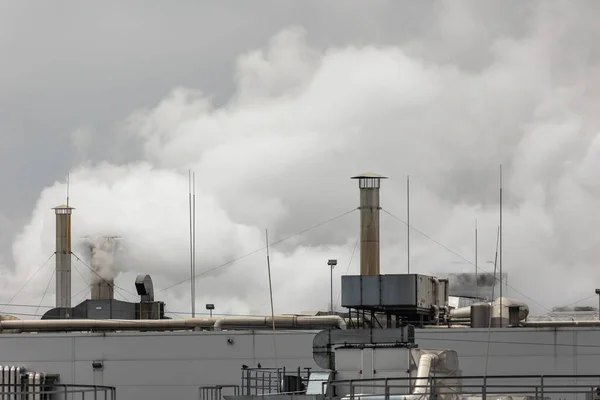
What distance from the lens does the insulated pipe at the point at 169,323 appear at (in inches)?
1874

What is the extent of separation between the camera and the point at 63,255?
219 feet

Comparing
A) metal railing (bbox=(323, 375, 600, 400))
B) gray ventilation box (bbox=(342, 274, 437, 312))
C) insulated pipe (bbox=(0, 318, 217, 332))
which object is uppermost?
gray ventilation box (bbox=(342, 274, 437, 312))

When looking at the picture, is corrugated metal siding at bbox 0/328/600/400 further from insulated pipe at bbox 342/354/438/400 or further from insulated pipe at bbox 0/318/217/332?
insulated pipe at bbox 342/354/438/400

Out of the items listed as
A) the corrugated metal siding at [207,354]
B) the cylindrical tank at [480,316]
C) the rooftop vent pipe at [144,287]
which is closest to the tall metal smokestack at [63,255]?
the rooftop vent pipe at [144,287]

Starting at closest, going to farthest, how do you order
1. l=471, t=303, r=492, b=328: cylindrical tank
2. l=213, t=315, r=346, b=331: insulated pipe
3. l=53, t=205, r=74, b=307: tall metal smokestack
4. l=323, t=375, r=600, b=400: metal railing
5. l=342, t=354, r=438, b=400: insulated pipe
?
l=323, t=375, r=600, b=400: metal railing, l=342, t=354, r=438, b=400: insulated pipe, l=471, t=303, r=492, b=328: cylindrical tank, l=213, t=315, r=346, b=331: insulated pipe, l=53, t=205, r=74, b=307: tall metal smokestack

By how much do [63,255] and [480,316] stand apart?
92.5 ft

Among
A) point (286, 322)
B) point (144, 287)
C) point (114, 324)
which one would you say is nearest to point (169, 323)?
point (114, 324)

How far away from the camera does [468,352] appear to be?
43750mm

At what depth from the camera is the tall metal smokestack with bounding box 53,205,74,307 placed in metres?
66.5

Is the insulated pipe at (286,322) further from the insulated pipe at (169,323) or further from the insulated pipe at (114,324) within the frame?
the insulated pipe at (114,324)

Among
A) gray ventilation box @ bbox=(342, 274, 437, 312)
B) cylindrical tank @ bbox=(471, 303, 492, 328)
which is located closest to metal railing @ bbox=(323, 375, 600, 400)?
gray ventilation box @ bbox=(342, 274, 437, 312)

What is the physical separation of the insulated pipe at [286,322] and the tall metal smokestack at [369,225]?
7.54 metres

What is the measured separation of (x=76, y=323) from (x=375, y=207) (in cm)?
1520

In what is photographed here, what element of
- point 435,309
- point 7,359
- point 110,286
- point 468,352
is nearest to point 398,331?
point 435,309
